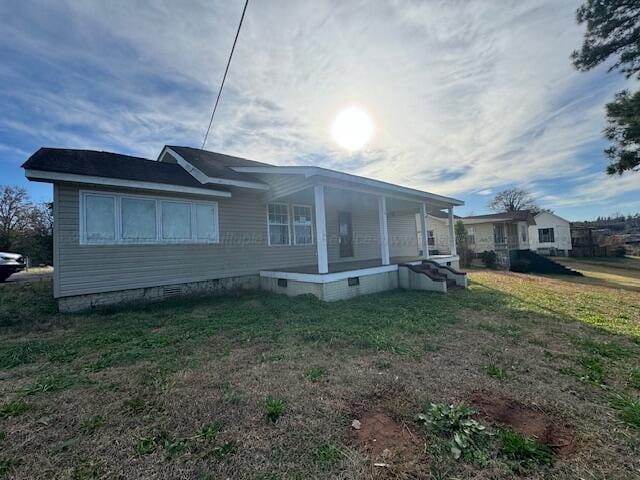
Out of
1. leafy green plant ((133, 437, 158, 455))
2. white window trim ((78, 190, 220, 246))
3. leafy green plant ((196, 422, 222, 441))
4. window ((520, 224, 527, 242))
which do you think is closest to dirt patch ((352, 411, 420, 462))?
leafy green plant ((196, 422, 222, 441))

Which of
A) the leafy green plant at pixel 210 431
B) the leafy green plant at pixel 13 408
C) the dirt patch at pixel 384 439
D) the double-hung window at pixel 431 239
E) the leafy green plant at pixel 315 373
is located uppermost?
the double-hung window at pixel 431 239

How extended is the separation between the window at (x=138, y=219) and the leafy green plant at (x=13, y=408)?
4.88m

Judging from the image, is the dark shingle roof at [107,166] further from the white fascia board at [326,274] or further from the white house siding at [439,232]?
the white house siding at [439,232]

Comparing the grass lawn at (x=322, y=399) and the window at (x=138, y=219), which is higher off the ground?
the window at (x=138, y=219)

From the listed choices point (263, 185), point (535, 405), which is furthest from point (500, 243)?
point (535, 405)

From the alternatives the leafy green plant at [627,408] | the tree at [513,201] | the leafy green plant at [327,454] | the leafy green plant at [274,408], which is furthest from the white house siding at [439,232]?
the leafy green plant at [327,454]

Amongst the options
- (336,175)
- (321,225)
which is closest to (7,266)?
(321,225)

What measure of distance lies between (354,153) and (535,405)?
12305mm

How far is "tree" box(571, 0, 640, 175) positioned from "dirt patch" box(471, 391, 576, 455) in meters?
11.2

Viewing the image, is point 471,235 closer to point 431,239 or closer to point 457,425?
point 431,239

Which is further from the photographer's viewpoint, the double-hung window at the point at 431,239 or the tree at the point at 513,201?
the tree at the point at 513,201

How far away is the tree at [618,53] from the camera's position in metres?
8.73

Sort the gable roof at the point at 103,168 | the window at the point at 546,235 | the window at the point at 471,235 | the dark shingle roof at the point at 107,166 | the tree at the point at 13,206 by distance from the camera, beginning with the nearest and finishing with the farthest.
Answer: the gable roof at the point at 103,168, the dark shingle roof at the point at 107,166, the window at the point at 471,235, the tree at the point at 13,206, the window at the point at 546,235

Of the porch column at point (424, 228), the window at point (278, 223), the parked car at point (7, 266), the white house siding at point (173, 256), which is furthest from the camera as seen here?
the porch column at point (424, 228)
